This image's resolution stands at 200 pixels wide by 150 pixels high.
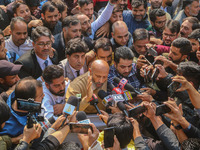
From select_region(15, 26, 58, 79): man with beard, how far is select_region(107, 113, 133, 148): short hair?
1775 millimetres

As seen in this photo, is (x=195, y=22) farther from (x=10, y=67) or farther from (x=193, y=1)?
(x=10, y=67)

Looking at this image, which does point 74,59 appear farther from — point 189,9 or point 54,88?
point 189,9

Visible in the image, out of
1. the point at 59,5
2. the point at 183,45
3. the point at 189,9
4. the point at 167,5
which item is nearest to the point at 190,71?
the point at 183,45

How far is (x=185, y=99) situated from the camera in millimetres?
3180

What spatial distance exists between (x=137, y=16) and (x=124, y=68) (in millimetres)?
1989

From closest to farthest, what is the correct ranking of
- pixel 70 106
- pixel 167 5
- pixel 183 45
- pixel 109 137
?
pixel 109 137
pixel 70 106
pixel 183 45
pixel 167 5

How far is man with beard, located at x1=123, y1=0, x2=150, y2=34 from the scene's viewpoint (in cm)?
533

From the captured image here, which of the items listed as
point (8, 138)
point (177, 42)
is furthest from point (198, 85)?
point (8, 138)

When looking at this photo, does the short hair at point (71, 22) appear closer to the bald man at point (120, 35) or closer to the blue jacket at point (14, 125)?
the bald man at point (120, 35)

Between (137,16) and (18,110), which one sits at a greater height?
(137,16)

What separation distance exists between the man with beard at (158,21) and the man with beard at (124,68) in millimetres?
1709

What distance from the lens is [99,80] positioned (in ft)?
11.2

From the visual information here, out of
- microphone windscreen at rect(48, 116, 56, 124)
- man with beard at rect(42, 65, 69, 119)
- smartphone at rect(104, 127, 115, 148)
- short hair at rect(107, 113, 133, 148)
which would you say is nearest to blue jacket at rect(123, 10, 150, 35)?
man with beard at rect(42, 65, 69, 119)

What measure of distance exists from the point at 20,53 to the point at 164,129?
2727 millimetres
